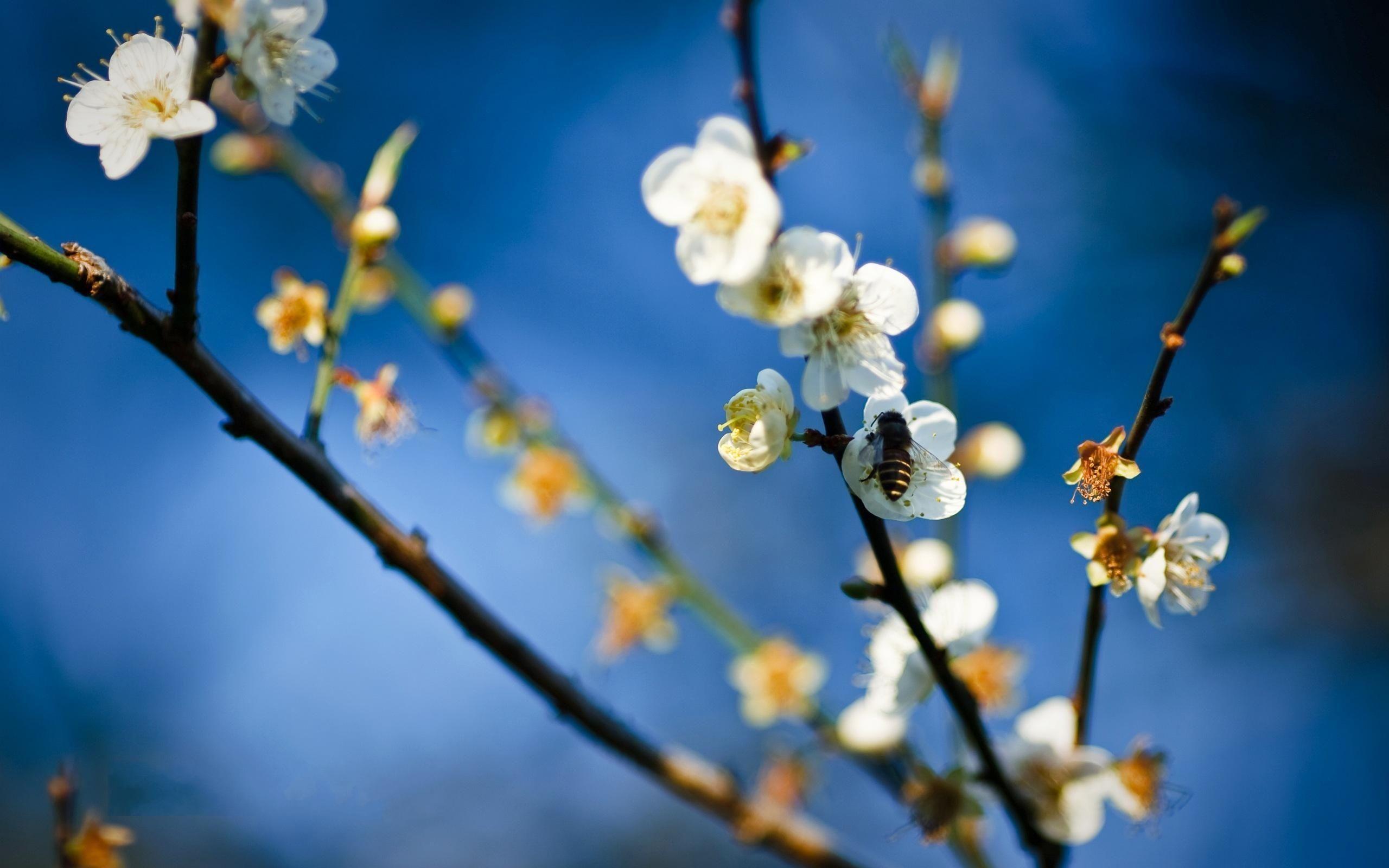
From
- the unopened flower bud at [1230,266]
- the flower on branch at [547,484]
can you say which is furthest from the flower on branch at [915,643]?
the flower on branch at [547,484]

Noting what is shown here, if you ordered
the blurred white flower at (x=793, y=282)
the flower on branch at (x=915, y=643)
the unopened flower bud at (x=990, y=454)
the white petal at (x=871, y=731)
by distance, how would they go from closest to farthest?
the blurred white flower at (x=793, y=282) → the flower on branch at (x=915, y=643) → the white petal at (x=871, y=731) → the unopened flower bud at (x=990, y=454)

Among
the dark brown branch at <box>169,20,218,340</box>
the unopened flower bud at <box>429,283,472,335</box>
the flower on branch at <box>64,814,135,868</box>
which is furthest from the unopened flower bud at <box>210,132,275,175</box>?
the flower on branch at <box>64,814,135,868</box>

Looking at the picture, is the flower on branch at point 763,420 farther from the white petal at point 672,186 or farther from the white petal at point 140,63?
the white petal at point 140,63

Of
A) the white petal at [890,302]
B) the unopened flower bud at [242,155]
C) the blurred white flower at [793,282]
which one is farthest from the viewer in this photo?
the unopened flower bud at [242,155]

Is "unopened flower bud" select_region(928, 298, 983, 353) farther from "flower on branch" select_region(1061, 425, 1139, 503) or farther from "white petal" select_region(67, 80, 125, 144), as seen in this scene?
"white petal" select_region(67, 80, 125, 144)

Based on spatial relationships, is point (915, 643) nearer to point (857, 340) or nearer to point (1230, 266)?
point (857, 340)

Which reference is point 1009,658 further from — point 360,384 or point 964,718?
→ point 360,384
